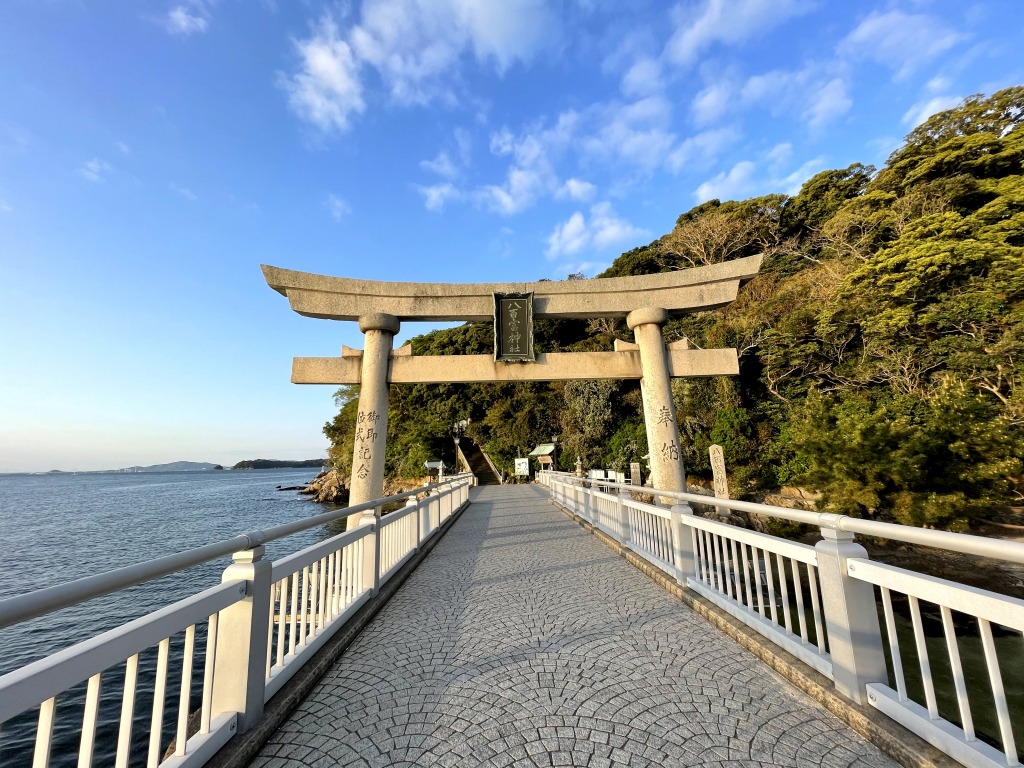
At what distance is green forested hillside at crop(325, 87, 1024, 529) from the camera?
1127cm

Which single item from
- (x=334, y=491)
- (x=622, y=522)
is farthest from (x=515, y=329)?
(x=334, y=491)

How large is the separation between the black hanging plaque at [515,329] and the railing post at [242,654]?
688 cm

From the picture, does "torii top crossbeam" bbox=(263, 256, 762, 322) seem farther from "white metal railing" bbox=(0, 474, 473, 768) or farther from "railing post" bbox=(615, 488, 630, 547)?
"white metal railing" bbox=(0, 474, 473, 768)

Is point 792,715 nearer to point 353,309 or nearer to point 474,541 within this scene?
point 474,541

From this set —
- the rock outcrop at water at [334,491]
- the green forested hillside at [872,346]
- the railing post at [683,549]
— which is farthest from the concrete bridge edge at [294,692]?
the rock outcrop at water at [334,491]

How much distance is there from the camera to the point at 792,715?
219 centimetres

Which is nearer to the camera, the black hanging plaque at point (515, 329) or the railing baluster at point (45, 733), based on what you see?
the railing baluster at point (45, 733)

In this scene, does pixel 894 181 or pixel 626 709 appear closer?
pixel 626 709

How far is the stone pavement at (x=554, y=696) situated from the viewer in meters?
1.96

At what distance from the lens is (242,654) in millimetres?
2104

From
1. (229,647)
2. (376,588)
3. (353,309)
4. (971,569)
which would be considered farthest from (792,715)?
(971,569)

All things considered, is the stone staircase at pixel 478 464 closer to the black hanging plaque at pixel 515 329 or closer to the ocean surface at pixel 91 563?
the ocean surface at pixel 91 563

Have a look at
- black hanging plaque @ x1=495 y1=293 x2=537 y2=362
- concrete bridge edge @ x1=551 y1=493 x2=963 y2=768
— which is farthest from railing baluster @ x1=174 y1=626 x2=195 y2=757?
black hanging plaque @ x1=495 y1=293 x2=537 y2=362

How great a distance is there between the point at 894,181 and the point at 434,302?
2311 cm
